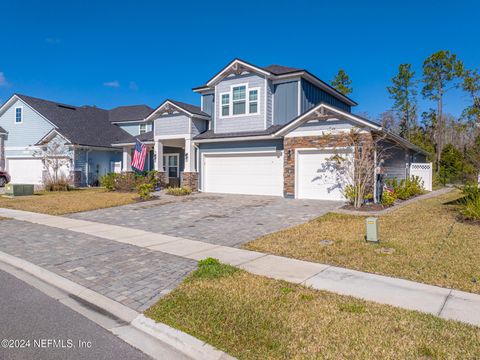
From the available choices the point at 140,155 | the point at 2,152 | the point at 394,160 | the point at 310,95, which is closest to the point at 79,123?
the point at 2,152

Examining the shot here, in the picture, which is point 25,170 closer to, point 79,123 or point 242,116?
point 79,123

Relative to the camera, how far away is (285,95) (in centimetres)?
1891

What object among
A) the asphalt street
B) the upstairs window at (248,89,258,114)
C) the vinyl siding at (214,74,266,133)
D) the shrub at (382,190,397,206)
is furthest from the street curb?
the upstairs window at (248,89,258,114)

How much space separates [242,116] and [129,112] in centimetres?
1706

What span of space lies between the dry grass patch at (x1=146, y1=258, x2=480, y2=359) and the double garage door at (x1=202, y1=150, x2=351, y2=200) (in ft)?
37.0

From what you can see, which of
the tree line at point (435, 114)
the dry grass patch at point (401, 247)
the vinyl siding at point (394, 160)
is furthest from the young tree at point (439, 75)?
the dry grass patch at point (401, 247)

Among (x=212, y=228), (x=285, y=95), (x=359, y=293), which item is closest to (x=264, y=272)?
(x=359, y=293)

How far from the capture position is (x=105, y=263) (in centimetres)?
637

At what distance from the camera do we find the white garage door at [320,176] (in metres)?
15.4

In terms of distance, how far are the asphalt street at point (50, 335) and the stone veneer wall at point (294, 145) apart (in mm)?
12912

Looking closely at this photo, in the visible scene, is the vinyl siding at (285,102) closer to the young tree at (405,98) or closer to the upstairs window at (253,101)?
the upstairs window at (253,101)

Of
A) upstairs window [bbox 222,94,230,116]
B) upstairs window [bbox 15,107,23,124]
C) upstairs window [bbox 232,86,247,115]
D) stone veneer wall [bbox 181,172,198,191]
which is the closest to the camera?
upstairs window [bbox 232,86,247,115]

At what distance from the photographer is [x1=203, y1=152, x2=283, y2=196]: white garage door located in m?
18.0

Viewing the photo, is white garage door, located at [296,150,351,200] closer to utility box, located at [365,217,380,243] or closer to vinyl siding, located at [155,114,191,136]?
vinyl siding, located at [155,114,191,136]
